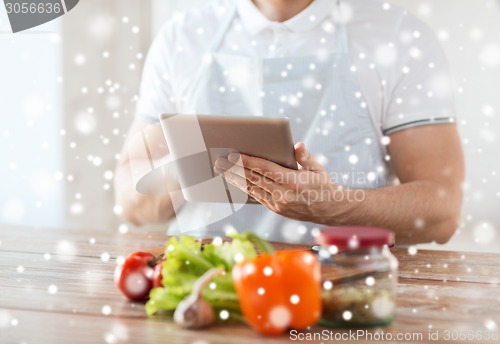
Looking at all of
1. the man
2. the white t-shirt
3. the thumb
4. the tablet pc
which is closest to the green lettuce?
the tablet pc

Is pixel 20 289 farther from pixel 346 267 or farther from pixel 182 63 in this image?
pixel 182 63

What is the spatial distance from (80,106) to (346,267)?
179cm

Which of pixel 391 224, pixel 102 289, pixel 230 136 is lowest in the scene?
pixel 391 224

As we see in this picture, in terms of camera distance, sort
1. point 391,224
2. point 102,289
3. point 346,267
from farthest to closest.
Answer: point 391,224, point 102,289, point 346,267

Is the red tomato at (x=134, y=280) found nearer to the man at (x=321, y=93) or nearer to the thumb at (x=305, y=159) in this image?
the thumb at (x=305, y=159)

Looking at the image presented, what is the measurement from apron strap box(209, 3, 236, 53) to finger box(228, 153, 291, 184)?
1.87 ft

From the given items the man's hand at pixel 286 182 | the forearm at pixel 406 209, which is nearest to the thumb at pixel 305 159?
the man's hand at pixel 286 182

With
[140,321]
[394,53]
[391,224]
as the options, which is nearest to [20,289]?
[140,321]

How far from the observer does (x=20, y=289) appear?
A: 98 cm

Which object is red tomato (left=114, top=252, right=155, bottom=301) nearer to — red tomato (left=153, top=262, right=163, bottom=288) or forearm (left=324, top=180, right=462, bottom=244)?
red tomato (left=153, top=262, right=163, bottom=288)

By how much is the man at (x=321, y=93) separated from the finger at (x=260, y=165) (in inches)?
12.8

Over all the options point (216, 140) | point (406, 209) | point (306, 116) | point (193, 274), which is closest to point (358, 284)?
point (193, 274)

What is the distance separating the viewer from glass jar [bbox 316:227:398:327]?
0.74 m

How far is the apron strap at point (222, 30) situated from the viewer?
169 centimetres
